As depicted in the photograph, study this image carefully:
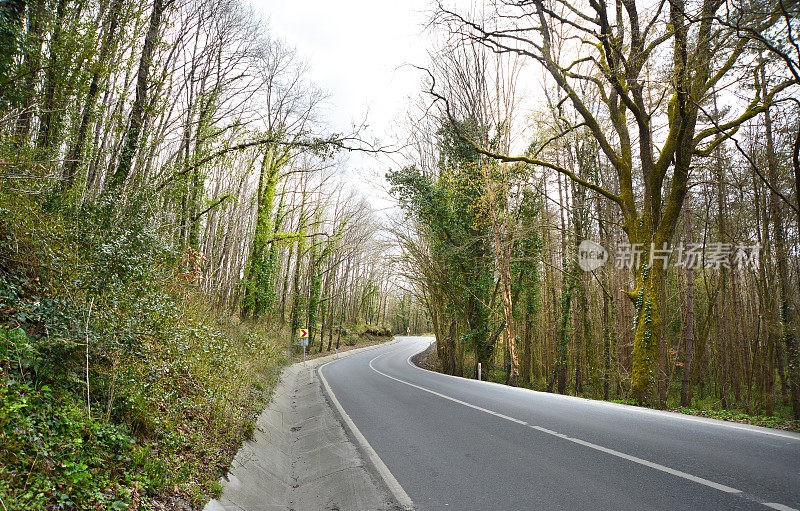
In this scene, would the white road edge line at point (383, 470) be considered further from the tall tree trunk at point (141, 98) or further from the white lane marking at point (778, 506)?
the tall tree trunk at point (141, 98)

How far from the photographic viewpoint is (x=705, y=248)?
18344 millimetres

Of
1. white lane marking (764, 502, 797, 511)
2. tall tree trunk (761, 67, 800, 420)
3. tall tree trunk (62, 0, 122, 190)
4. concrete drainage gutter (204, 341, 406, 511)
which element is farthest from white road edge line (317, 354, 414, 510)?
tall tree trunk (761, 67, 800, 420)

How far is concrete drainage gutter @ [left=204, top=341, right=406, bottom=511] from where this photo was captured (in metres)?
4.40

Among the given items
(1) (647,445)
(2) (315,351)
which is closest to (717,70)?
(1) (647,445)

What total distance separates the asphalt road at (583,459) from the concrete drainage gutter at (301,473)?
40 cm

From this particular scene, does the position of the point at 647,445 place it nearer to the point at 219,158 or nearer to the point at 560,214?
the point at 219,158

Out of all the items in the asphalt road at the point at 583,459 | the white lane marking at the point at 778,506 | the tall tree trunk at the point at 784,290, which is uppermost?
the tall tree trunk at the point at 784,290

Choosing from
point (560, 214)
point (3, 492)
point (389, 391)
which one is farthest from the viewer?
point (560, 214)

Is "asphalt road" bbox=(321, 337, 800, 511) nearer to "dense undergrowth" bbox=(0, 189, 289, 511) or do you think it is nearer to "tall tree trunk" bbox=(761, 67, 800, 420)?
"dense undergrowth" bbox=(0, 189, 289, 511)

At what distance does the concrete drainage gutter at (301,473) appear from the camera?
4402 mm

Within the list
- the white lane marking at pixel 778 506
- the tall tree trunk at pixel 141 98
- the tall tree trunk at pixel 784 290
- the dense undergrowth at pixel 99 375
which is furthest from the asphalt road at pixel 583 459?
the tall tree trunk at pixel 784 290

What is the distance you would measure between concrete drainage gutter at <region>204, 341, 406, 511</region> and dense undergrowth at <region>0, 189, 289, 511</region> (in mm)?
319

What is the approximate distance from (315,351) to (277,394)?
25.4 meters

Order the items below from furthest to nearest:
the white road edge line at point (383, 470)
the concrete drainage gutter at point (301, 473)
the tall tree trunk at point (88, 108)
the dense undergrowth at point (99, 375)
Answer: the tall tree trunk at point (88, 108)
the concrete drainage gutter at point (301, 473)
the white road edge line at point (383, 470)
the dense undergrowth at point (99, 375)
